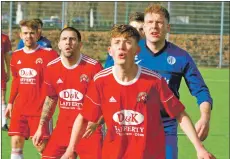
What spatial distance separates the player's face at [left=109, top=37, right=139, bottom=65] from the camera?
17.5 feet

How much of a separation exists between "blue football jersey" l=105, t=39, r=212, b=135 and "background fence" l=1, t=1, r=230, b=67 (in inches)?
1041

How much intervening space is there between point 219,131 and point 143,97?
346 inches

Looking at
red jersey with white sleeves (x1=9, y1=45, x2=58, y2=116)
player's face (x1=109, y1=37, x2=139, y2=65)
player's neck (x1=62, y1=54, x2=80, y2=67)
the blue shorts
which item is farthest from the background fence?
player's face (x1=109, y1=37, x2=139, y2=65)

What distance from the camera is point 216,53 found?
3350 centimetres

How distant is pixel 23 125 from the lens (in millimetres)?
9555

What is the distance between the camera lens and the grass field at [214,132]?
36.8 feet

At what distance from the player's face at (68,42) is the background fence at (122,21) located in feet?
83.4

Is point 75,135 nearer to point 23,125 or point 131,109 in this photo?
point 131,109

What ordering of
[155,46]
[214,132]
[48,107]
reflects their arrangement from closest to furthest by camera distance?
[155,46] < [48,107] < [214,132]

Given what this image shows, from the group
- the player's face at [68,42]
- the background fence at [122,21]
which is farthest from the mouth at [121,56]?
the background fence at [122,21]

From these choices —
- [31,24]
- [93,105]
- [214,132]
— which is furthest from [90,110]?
[214,132]

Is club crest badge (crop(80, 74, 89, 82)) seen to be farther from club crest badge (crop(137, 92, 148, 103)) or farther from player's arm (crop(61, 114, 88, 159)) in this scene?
club crest badge (crop(137, 92, 148, 103))

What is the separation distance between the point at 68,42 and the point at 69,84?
0.47 meters

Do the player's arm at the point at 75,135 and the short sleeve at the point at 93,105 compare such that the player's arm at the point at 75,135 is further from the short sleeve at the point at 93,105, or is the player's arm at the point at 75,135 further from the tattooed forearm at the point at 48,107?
the tattooed forearm at the point at 48,107
